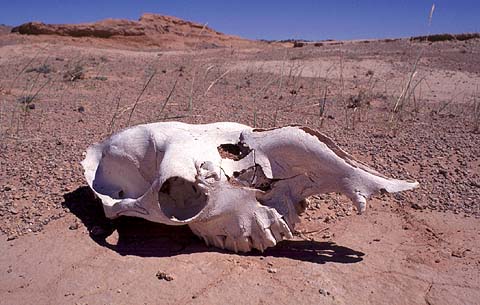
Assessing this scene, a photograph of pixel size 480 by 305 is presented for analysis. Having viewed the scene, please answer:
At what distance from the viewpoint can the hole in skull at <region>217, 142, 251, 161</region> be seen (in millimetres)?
3482

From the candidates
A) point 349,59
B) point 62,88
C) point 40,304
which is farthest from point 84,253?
point 349,59

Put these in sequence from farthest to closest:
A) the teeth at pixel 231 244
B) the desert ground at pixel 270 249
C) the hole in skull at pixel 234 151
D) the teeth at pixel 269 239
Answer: the hole in skull at pixel 234 151 < the teeth at pixel 231 244 < the teeth at pixel 269 239 < the desert ground at pixel 270 249

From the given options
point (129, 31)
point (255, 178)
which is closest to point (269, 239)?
point (255, 178)

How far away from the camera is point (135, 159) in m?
3.58

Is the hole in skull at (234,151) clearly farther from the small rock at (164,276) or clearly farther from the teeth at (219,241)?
the small rock at (164,276)

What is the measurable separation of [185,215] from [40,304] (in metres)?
1.04

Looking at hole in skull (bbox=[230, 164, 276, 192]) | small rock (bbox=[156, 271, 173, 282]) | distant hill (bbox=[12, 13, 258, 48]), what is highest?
distant hill (bbox=[12, 13, 258, 48])

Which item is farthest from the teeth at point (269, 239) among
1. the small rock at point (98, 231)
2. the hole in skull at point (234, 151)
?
the small rock at point (98, 231)

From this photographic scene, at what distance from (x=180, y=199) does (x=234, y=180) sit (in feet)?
1.44

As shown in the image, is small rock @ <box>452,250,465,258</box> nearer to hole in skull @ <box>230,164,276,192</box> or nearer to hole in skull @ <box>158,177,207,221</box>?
hole in skull @ <box>230,164,276,192</box>

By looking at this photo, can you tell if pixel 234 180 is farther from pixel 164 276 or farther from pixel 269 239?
pixel 164 276

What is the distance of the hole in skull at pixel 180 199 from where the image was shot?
3.28 meters

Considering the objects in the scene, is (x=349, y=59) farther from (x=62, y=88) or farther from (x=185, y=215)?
(x=185, y=215)

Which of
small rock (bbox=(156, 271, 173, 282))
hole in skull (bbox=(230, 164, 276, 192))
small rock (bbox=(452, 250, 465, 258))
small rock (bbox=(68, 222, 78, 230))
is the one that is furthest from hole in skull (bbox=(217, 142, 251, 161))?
small rock (bbox=(452, 250, 465, 258))
